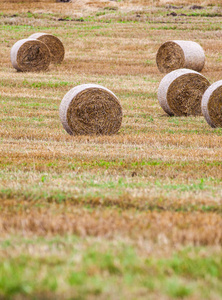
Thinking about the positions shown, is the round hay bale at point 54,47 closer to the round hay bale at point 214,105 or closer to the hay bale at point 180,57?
the hay bale at point 180,57

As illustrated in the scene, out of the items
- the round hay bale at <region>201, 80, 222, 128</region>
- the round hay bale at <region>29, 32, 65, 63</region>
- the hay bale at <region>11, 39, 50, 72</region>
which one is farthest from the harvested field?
the round hay bale at <region>29, 32, 65, 63</region>

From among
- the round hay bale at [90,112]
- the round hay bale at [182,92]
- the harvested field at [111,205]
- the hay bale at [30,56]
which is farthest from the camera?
the hay bale at [30,56]

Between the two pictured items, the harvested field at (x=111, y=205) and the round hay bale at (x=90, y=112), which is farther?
the round hay bale at (x=90, y=112)

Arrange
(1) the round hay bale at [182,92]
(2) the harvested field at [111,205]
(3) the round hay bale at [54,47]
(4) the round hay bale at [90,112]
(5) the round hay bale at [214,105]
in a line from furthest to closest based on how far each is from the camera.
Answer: (3) the round hay bale at [54,47] → (1) the round hay bale at [182,92] → (5) the round hay bale at [214,105] → (4) the round hay bale at [90,112] → (2) the harvested field at [111,205]

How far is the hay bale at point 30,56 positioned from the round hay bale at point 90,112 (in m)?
14.2

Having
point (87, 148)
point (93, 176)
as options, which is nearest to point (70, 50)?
point (87, 148)

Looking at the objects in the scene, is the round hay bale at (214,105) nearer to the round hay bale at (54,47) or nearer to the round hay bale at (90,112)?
the round hay bale at (90,112)

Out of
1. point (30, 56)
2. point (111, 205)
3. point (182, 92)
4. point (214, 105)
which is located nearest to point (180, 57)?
point (30, 56)

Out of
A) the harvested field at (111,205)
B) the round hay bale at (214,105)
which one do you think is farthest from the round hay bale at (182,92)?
the round hay bale at (214,105)

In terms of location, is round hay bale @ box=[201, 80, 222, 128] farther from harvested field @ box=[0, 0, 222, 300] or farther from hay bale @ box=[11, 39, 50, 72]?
hay bale @ box=[11, 39, 50, 72]

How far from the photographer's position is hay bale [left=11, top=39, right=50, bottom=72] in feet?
87.4

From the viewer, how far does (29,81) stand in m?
23.2

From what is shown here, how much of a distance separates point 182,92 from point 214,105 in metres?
2.64

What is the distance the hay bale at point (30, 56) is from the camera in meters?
26.6
